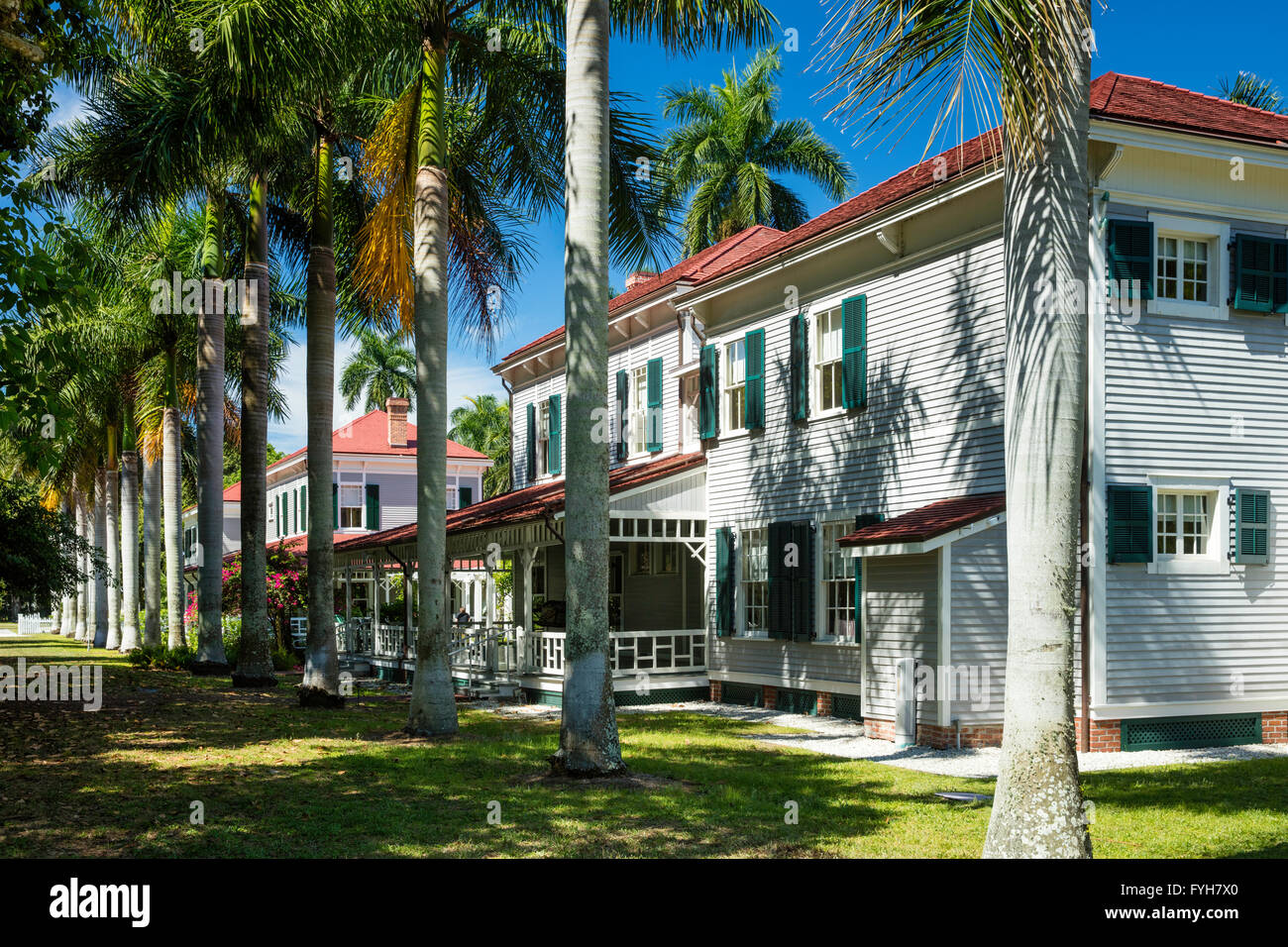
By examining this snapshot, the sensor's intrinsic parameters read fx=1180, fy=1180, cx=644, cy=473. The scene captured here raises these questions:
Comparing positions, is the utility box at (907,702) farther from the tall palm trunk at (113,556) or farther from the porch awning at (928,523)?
the tall palm trunk at (113,556)

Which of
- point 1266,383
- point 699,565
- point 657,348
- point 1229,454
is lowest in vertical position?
point 699,565

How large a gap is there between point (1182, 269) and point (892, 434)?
4217 millimetres

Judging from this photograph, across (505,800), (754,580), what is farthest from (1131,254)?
(505,800)

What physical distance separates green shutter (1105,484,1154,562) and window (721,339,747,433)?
7131mm

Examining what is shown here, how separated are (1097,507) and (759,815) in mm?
6579

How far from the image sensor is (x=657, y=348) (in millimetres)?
22719

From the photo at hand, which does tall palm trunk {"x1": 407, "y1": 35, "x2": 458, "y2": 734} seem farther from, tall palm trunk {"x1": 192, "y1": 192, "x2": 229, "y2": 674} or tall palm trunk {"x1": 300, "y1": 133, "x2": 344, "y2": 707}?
tall palm trunk {"x1": 192, "y1": 192, "x2": 229, "y2": 674}

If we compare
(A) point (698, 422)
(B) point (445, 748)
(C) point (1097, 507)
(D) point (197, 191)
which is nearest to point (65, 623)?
(D) point (197, 191)

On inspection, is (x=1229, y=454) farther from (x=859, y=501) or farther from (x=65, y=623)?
(x=65, y=623)

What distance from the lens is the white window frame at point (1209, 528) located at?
14289mm

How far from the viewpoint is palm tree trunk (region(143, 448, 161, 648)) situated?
33281 millimetres

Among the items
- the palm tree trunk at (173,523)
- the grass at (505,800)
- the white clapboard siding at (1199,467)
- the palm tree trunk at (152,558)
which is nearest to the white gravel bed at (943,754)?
the grass at (505,800)

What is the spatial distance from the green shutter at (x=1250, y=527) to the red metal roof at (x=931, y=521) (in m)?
2.91

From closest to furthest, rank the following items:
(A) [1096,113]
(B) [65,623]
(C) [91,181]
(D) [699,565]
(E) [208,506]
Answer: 1. (A) [1096,113]
2. (C) [91,181]
3. (D) [699,565]
4. (E) [208,506]
5. (B) [65,623]
